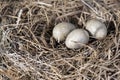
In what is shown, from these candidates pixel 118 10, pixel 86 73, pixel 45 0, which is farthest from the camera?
pixel 45 0

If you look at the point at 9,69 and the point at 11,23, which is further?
the point at 11,23

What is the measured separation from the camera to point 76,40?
2.00 meters

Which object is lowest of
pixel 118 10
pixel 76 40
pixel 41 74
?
pixel 41 74

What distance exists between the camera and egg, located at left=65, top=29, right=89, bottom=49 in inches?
78.7

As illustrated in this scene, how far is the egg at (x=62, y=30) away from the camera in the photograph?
2.06 metres

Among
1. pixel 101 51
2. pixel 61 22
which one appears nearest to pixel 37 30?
pixel 61 22

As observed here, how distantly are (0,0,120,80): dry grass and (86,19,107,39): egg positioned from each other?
0.13 ft

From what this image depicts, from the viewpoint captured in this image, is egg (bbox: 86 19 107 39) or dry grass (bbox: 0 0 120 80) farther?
egg (bbox: 86 19 107 39)

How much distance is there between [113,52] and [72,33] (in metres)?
0.25

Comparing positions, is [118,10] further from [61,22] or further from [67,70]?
[67,70]

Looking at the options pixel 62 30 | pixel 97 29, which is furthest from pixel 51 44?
pixel 97 29

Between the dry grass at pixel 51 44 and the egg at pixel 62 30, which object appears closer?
the dry grass at pixel 51 44

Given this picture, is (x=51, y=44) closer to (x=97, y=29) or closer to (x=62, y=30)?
(x=62, y=30)

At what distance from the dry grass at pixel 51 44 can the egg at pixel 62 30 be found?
44 millimetres
